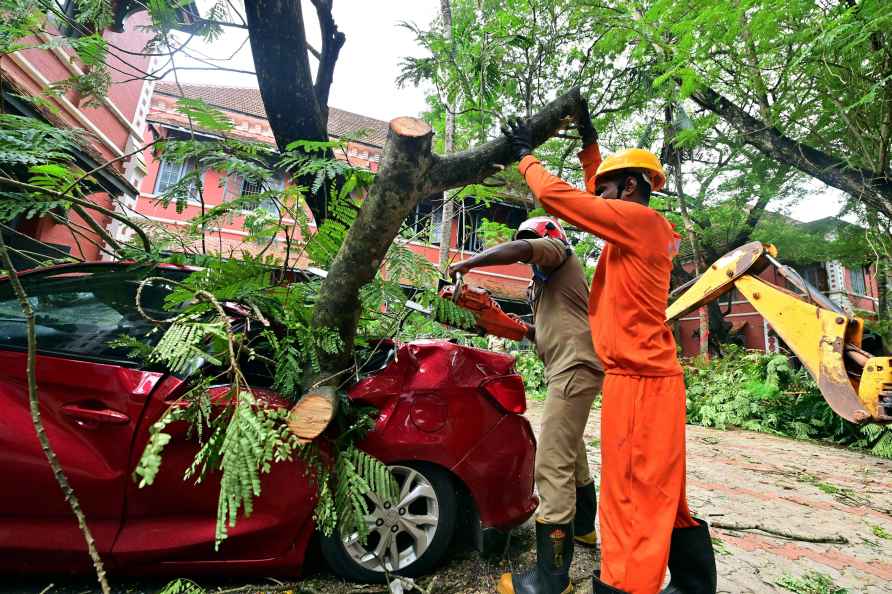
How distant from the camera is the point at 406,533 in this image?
7.73 feet

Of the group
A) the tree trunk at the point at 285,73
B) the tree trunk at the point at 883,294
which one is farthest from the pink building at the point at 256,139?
the tree trunk at the point at 883,294

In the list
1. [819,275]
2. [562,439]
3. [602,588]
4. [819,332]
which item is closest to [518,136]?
[562,439]

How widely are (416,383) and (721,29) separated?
707 centimetres

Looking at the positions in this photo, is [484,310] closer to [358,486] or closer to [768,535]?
[358,486]

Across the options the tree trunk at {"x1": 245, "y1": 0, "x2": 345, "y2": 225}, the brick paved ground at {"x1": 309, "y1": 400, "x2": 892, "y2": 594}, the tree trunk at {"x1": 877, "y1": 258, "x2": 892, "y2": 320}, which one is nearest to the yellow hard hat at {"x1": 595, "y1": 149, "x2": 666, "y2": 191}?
the tree trunk at {"x1": 245, "y1": 0, "x2": 345, "y2": 225}

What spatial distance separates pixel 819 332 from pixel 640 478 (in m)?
2.46

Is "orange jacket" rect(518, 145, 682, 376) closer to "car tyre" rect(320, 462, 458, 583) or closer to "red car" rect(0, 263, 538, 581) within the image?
"red car" rect(0, 263, 538, 581)

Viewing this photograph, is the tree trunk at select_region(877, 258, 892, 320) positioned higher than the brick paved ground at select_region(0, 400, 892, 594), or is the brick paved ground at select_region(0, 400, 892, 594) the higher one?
the tree trunk at select_region(877, 258, 892, 320)

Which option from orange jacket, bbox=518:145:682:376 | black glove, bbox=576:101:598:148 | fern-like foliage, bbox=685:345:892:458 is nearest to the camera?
orange jacket, bbox=518:145:682:376

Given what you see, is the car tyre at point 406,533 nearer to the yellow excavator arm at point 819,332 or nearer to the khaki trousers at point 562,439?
the khaki trousers at point 562,439

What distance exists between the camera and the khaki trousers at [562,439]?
2.13 meters

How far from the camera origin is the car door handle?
6.47 feet

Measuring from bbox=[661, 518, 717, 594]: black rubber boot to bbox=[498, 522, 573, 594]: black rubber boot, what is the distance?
0.46m

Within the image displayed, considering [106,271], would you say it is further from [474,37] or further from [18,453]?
[474,37]
